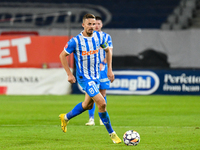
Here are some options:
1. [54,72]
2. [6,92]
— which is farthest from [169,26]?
[6,92]

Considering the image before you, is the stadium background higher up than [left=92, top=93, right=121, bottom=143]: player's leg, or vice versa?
[left=92, top=93, right=121, bottom=143]: player's leg

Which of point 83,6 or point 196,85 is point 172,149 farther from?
point 83,6

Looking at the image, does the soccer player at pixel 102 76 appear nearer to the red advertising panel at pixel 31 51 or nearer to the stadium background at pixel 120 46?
the stadium background at pixel 120 46

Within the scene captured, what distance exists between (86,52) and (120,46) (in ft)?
45.5

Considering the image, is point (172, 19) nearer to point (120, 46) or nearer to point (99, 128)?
point (120, 46)

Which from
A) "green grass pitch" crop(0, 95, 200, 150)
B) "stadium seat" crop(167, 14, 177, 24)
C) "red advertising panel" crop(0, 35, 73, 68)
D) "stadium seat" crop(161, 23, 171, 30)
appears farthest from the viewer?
"stadium seat" crop(167, 14, 177, 24)

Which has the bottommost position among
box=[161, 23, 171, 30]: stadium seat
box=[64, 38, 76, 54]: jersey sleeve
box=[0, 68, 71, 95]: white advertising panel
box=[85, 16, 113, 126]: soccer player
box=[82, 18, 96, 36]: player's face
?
box=[0, 68, 71, 95]: white advertising panel

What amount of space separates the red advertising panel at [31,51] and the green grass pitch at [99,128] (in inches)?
175

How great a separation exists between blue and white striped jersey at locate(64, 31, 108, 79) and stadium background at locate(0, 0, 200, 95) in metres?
10.1

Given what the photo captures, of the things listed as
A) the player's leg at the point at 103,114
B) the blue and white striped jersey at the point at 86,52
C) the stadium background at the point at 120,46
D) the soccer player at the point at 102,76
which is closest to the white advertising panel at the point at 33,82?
the stadium background at the point at 120,46

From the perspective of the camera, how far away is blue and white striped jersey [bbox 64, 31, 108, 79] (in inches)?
260

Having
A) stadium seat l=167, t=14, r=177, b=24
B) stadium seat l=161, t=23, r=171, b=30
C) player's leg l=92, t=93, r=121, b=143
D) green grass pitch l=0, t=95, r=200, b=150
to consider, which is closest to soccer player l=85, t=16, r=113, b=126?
green grass pitch l=0, t=95, r=200, b=150

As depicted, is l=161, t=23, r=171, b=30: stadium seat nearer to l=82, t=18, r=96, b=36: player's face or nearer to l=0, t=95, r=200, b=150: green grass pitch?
l=0, t=95, r=200, b=150: green grass pitch

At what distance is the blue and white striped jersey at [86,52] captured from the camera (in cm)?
659
